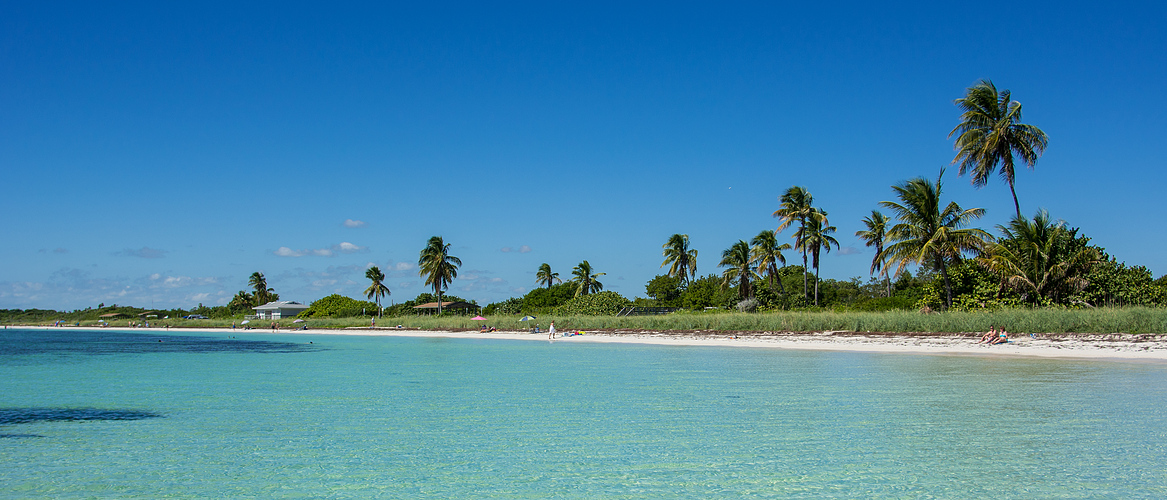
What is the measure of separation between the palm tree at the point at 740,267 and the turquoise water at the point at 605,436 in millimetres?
34865

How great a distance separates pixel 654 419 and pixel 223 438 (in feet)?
19.2

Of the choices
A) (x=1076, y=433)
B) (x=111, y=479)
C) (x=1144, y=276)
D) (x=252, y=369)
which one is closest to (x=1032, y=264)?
(x=1144, y=276)

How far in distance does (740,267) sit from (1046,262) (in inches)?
969

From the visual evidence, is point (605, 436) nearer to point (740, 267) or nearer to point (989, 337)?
point (989, 337)

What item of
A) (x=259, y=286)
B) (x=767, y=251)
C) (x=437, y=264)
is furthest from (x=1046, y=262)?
(x=259, y=286)

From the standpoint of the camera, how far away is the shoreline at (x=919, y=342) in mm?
20438

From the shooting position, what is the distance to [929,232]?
108 ft

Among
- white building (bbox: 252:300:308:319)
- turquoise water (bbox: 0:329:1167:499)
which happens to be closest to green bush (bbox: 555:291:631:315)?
turquoise water (bbox: 0:329:1167:499)

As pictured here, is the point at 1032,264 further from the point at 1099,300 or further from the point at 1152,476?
the point at 1152,476

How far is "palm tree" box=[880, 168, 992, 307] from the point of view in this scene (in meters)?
32.0

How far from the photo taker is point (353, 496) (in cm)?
633

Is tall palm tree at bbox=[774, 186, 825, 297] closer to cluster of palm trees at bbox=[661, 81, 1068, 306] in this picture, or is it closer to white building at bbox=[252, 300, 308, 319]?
cluster of palm trees at bbox=[661, 81, 1068, 306]

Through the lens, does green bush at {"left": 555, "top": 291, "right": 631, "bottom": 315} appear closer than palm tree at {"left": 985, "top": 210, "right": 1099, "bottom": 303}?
No

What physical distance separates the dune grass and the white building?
153 feet
